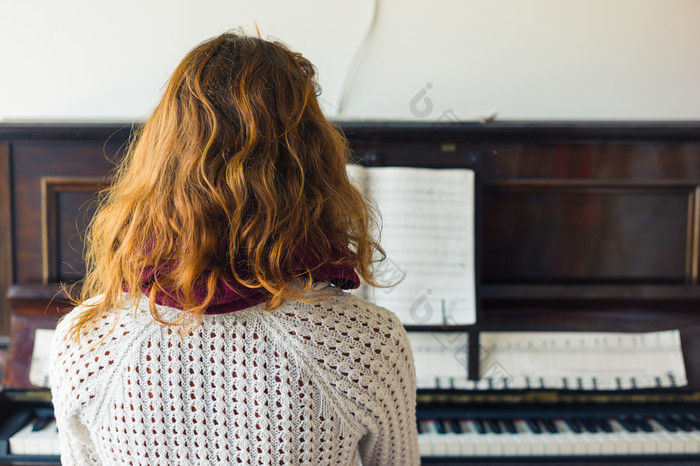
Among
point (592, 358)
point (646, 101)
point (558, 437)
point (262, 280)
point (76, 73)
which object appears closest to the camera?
point (262, 280)

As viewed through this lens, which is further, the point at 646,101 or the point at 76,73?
the point at 646,101

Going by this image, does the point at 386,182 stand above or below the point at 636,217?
above

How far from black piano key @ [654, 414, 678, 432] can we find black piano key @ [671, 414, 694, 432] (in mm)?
14

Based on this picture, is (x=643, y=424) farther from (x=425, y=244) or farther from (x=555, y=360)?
(x=425, y=244)

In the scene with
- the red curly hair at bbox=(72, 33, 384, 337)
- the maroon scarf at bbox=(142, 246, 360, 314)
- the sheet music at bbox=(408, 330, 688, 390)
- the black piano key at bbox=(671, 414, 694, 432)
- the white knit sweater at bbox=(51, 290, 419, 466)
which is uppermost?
the red curly hair at bbox=(72, 33, 384, 337)

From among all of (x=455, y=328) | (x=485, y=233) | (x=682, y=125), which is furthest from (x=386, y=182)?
(x=682, y=125)

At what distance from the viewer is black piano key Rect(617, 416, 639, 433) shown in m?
1.46

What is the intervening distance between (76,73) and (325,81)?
87 centimetres

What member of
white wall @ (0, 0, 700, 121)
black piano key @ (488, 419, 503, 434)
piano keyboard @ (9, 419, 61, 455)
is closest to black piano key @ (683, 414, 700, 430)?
black piano key @ (488, 419, 503, 434)

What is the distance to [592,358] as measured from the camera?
5.04ft

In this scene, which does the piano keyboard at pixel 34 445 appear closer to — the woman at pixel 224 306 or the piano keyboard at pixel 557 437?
the woman at pixel 224 306

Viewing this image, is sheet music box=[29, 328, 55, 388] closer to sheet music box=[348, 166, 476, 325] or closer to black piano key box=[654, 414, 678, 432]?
sheet music box=[348, 166, 476, 325]

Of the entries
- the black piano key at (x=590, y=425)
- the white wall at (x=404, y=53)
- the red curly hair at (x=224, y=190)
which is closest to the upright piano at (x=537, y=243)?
the black piano key at (x=590, y=425)

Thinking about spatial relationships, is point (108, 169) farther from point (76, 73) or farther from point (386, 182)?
point (386, 182)
